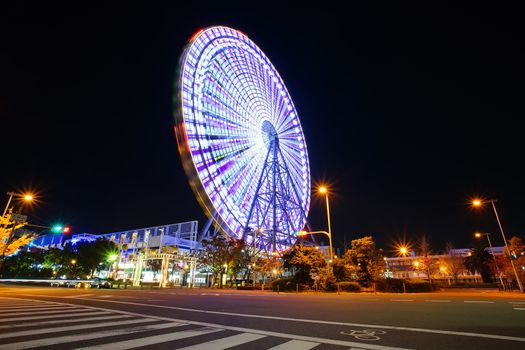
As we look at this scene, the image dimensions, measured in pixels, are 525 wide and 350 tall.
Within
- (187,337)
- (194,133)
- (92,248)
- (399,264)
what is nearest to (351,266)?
(194,133)

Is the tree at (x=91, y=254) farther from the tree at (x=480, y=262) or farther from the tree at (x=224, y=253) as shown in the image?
the tree at (x=480, y=262)

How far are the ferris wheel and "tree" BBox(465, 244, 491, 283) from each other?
136ft

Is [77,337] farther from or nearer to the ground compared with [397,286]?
nearer to the ground

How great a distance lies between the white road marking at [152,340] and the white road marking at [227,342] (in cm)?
82

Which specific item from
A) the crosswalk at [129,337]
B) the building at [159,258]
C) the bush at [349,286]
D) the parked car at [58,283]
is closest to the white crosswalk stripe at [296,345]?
the crosswalk at [129,337]

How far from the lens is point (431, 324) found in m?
7.42

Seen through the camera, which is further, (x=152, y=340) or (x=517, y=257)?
(x=517, y=257)

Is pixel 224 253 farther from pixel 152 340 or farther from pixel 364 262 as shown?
pixel 152 340

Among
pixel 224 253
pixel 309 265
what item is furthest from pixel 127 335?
pixel 224 253

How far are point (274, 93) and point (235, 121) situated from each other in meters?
12.5

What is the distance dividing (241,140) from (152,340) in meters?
42.3

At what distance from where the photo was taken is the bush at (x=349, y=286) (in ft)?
89.2

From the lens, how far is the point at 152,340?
226 inches

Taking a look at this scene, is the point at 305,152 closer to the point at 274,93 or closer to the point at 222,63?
the point at 274,93
